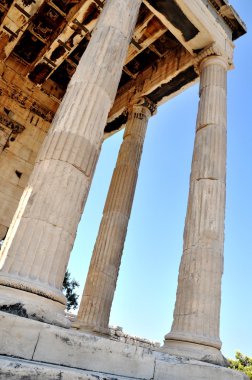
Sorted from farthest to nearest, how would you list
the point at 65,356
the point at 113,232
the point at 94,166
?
the point at 113,232 → the point at 94,166 → the point at 65,356

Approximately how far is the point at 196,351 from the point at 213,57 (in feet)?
46.1

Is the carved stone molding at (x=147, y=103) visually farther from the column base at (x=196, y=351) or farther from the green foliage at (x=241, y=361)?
the green foliage at (x=241, y=361)

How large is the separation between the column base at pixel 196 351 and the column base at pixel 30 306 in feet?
15.1

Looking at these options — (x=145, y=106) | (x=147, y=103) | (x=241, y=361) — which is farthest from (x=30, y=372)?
(x=241, y=361)

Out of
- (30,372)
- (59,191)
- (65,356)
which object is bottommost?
(30,372)

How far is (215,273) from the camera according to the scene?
11305 millimetres

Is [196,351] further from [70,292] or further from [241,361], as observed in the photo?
[241,361]

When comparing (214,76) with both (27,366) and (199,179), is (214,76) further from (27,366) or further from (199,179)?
(27,366)

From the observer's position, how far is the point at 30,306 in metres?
6.42

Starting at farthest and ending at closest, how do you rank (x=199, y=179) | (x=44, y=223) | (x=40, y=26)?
(x=40, y=26) → (x=199, y=179) → (x=44, y=223)

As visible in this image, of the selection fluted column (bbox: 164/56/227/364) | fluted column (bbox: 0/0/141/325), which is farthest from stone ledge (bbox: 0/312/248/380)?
fluted column (bbox: 164/56/227/364)

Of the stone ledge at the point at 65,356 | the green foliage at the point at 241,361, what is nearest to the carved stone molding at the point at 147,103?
the stone ledge at the point at 65,356

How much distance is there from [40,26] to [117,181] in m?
12.4

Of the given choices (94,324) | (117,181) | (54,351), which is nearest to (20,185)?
(117,181)
